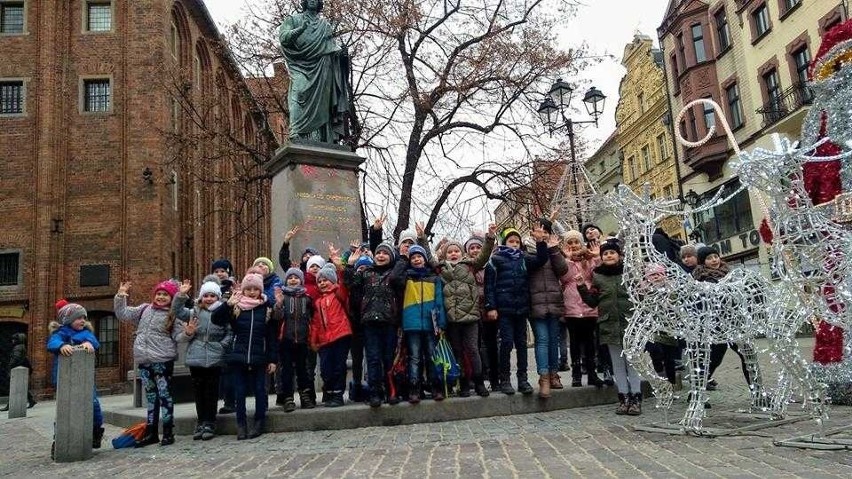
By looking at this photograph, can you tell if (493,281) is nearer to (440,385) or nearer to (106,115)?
(440,385)

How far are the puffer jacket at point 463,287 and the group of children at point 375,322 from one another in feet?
0.04

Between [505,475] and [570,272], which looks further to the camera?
[570,272]

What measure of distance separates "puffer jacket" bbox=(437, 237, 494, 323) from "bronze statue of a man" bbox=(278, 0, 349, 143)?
501 cm

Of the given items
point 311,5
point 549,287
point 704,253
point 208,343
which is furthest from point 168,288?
point 311,5

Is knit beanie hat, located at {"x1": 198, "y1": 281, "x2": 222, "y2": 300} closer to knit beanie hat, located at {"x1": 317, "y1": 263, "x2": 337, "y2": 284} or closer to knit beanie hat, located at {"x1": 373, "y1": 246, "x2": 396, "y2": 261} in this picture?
knit beanie hat, located at {"x1": 317, "y1": 263, "x2": 337, "y2": 284}

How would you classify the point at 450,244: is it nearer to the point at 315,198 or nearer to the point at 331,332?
the point at 331,332

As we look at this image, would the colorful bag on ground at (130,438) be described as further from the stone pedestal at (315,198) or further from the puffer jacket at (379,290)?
the stone pedestal at (315,198)

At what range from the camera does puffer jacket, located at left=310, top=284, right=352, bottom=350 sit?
7.29m

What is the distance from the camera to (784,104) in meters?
25.8

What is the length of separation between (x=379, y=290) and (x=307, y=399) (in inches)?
57.7

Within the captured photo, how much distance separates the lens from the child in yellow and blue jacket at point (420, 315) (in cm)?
723

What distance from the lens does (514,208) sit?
18047 mm

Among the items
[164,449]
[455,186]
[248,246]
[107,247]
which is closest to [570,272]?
[164,449]

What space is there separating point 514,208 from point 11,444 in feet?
41.5
